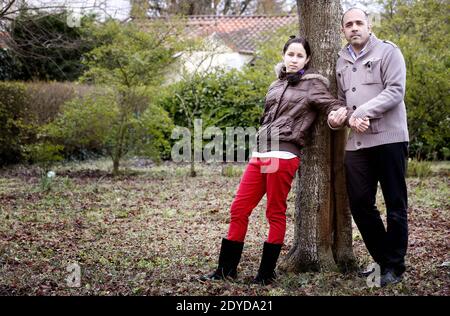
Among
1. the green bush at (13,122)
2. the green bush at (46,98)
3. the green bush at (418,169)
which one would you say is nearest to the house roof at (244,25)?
the green bush at (46,98)

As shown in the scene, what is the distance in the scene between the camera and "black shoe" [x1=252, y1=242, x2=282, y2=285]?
13.7 feet

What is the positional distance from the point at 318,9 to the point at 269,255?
1967mm

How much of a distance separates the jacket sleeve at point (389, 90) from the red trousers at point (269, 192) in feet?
2.09

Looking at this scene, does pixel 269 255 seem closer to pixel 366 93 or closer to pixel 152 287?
pixel 152 287

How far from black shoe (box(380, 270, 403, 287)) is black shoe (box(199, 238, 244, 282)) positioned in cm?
107

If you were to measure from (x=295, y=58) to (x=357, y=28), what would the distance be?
50cm

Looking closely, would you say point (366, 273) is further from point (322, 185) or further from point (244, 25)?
point (244, 25)

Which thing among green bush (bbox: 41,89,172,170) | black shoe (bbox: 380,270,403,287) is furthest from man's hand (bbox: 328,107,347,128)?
green bush (bbox: 41,89,172,170)

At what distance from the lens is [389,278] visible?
4.02 meters

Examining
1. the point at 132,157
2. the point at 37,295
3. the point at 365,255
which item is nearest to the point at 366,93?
the point at 365,255

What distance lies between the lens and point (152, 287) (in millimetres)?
4188

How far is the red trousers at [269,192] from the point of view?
4.11 meters

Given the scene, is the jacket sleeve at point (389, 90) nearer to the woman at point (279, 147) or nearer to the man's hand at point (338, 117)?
the man's hand at point (338, 117)

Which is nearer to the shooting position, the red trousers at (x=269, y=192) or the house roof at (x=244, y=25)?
the red trousers at (x=269, y=192)
